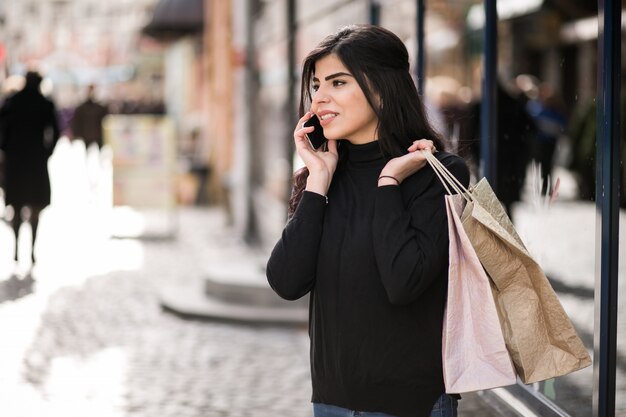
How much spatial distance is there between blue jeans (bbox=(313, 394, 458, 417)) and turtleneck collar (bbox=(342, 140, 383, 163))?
2.00 ft

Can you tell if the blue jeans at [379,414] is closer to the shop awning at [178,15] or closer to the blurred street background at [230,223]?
the blurred street background at [230,223]

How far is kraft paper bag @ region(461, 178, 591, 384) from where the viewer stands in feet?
8.91

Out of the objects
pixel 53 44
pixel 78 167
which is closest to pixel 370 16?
pixel 78 167

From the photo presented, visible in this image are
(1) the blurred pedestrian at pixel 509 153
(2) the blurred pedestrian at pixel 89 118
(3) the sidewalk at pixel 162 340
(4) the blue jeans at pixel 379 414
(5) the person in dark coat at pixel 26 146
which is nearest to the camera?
(4) the blue jeans at pixel 379 414

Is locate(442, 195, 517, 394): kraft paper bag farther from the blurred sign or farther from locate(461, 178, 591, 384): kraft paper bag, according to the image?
the blurred sign

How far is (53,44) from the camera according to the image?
6569 cm

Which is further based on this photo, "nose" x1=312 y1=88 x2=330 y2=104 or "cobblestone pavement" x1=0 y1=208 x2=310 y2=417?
"cobblestone pavement" x1=0 y1=208 x2=310 y2=417

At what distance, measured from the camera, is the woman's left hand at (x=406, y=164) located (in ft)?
8.94

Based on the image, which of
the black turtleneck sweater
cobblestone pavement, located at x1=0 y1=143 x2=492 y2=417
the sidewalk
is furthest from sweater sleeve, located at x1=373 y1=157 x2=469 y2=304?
cobblestone pavement, located at x1=0 y1=143 x2=492 y2=417

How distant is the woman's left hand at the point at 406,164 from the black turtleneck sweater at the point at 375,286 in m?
0.03

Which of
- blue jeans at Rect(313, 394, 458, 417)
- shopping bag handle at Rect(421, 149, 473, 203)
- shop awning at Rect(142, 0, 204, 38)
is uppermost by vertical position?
shop awning at Rect(142, 0, 204, 38)

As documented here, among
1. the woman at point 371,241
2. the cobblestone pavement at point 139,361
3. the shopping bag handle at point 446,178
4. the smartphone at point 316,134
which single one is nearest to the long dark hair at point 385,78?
the woman at point 371,241

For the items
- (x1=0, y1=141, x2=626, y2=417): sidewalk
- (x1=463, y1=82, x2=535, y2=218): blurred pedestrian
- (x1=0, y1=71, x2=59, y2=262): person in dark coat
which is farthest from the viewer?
(x1=0, y1=71, x2=59, y2=262): person in dark coat

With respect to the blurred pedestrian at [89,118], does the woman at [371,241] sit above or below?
below
